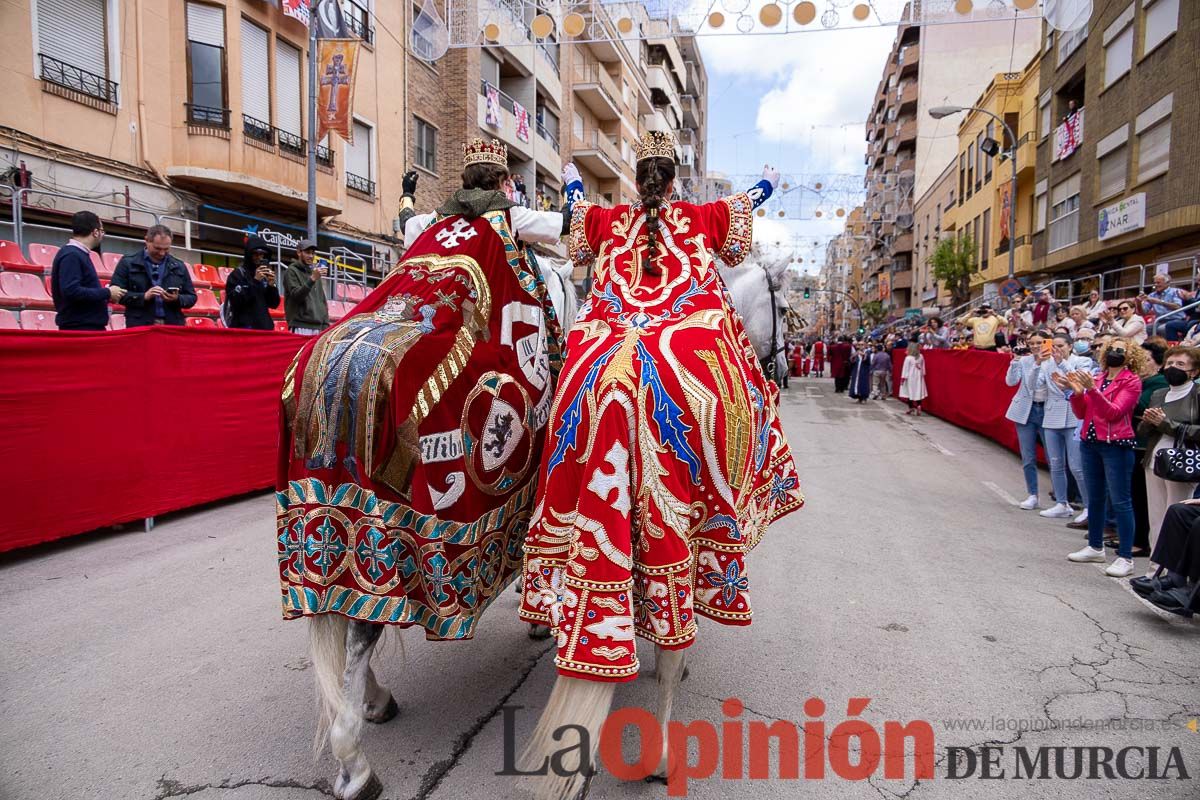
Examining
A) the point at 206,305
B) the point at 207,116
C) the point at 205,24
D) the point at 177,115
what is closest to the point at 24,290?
the point at 206,305

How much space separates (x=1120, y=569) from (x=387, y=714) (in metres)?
5.40

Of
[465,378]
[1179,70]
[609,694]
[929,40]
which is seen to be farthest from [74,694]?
[929,40]

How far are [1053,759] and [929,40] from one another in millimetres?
47527

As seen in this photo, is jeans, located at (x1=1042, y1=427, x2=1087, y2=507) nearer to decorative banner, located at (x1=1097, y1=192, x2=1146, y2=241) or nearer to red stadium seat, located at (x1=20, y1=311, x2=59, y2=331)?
red stadium seat, located at (x1=20, y1=311, x2=59, y2=331)

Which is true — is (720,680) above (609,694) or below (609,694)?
below

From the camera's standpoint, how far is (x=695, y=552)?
8.61ft

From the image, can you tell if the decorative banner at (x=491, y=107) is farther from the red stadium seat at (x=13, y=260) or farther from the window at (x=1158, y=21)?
the window at (x=1158, y=21)

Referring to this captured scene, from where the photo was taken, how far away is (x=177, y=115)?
42.4ft

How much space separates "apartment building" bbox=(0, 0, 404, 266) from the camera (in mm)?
10508

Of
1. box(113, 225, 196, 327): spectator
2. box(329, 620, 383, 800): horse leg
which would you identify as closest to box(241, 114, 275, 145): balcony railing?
box(113, 225, 196, 327): spectator

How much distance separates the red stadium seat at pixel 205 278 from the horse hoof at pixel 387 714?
1076cm

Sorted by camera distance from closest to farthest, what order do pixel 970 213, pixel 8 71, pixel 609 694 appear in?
pixel 609 694
pixel 8 71
pixel 970 213

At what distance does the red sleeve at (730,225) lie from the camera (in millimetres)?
3059

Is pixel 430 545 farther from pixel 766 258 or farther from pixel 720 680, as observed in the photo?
pixel 766 258
